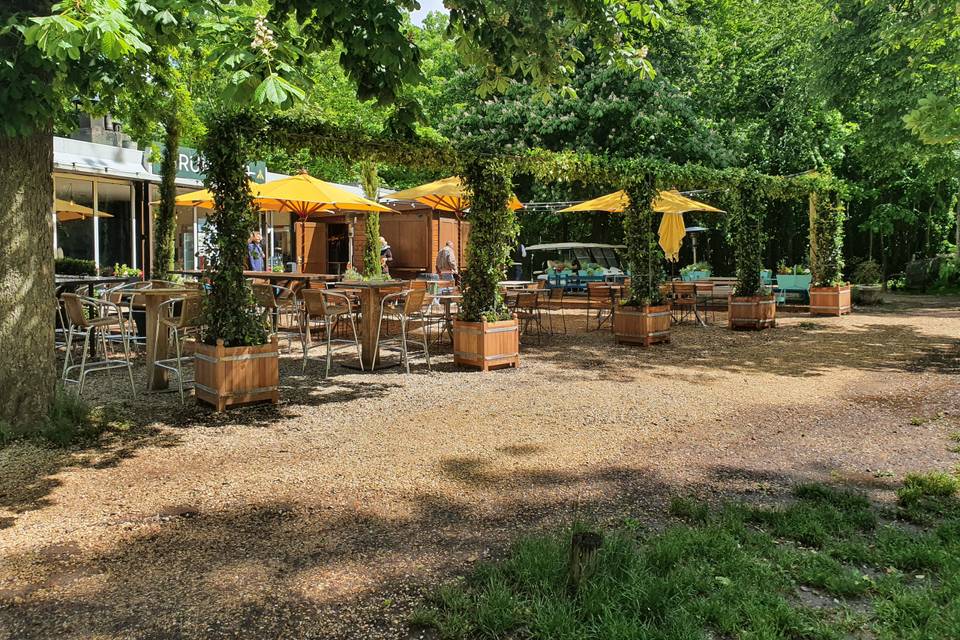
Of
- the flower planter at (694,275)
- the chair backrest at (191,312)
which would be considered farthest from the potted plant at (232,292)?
the flower planter at (694,275)

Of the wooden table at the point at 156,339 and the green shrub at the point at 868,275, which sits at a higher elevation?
the green shrub at the point at 868,275

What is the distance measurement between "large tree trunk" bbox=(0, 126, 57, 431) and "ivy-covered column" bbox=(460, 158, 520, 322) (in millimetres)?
4497

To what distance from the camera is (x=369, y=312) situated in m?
8.22

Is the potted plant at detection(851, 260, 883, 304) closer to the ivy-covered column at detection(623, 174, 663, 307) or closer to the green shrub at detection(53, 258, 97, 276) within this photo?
the ivy-covered column at detection(623, 174, 663, 307)

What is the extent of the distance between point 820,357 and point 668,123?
11349 millimetres

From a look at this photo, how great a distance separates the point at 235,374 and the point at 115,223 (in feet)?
40.9

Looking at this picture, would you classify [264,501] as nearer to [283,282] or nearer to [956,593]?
[956,593]

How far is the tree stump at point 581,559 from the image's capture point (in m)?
2.65

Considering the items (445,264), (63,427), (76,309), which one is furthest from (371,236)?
(63,427)

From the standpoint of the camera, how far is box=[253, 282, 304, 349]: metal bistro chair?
7.84m

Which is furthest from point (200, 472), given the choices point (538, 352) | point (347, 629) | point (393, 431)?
point (538, 352)

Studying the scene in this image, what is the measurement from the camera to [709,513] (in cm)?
357

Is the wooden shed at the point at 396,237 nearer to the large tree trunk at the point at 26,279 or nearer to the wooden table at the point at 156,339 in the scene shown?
the wooden table at the point at 156,339

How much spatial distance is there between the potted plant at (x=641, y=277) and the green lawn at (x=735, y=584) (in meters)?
6.76
